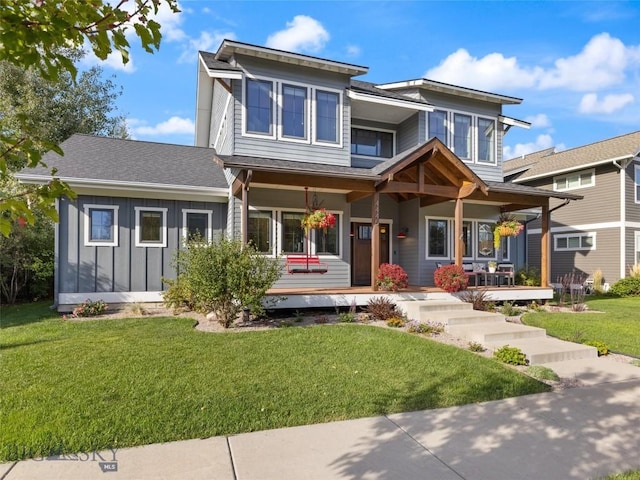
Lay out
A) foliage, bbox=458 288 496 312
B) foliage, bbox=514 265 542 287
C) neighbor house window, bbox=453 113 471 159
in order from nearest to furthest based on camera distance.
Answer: foliage, bbox=458 288 496 312 < foliage, bbox=514 265 542 287 < neighbor house window, bbox=453 113 471 159

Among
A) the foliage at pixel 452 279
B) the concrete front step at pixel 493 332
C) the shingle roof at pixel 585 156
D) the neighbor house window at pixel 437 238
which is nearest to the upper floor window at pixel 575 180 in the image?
the shingle roof at pixel 585 156

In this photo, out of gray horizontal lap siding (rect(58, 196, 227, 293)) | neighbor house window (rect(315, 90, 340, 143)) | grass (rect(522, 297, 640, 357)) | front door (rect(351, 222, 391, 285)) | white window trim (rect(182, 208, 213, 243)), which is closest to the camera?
grass (rect(522, 297, 640, 357))

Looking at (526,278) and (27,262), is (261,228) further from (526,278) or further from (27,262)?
(526,278)

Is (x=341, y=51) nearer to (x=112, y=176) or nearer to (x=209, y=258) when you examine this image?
(x=112, y=176)

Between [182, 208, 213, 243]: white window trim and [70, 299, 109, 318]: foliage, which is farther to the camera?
[182, 208, 213, 243]: white window trim

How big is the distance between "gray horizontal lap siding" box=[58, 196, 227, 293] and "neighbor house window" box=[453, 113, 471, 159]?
28.4ft

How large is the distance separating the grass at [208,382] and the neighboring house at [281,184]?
11.3 ft

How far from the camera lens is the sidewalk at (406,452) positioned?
2.99 metres

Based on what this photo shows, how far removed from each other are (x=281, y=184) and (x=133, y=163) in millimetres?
4922

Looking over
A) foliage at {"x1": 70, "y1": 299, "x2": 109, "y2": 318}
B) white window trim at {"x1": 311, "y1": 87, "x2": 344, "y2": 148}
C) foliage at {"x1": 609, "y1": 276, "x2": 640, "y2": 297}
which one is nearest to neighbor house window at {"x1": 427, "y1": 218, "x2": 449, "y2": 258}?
white window trim at {"x1": 311, "y1": 87, "x2": 344, "y2": 148}

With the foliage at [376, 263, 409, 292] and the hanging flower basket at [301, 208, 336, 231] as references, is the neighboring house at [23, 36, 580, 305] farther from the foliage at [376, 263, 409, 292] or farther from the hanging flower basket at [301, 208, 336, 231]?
the hanging flower basket at [301, 208, 336, 231]

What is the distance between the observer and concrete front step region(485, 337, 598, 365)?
6.12 m

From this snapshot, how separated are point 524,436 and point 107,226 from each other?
10313 millimetres

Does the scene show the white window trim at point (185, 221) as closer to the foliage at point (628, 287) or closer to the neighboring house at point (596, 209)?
the neighboring house at point (596, 209)
